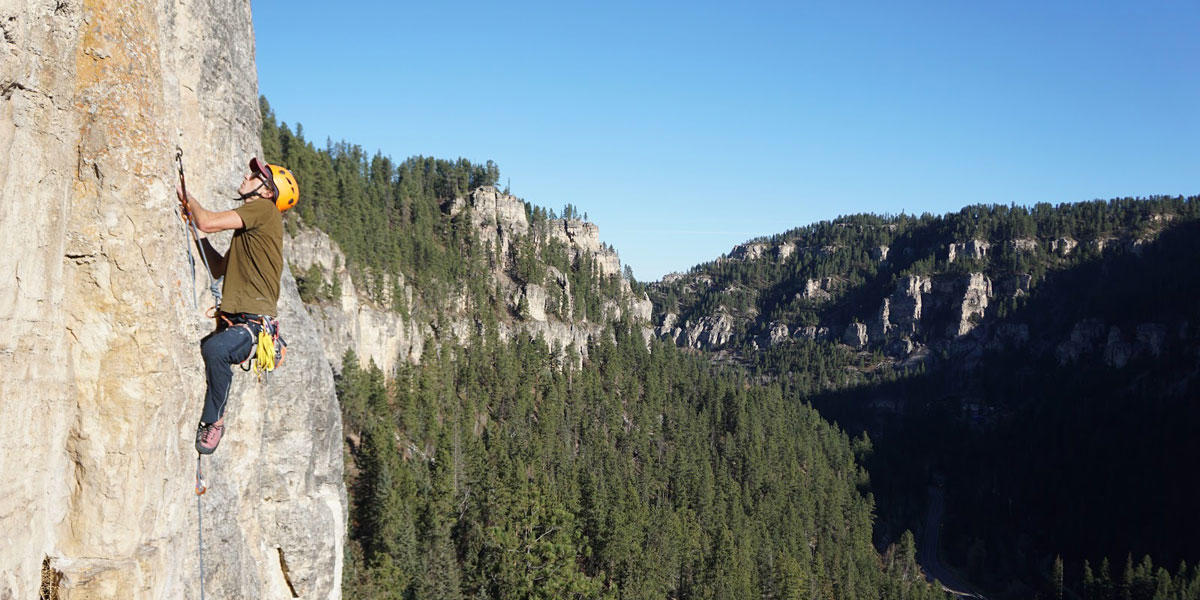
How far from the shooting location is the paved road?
115 meters

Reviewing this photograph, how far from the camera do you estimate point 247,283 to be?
9.33 metres

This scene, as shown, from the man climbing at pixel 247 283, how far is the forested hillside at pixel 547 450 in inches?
1419

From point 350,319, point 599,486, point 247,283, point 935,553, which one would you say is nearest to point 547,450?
point 599,486

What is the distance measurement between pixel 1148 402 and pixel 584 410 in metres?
141

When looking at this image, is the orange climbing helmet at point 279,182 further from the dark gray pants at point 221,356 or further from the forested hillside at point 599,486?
the forested hillside at point 599,486

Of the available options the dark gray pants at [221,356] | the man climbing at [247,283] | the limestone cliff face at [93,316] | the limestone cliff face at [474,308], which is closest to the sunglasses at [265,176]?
the man climbing at [247,283]

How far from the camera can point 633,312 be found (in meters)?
178

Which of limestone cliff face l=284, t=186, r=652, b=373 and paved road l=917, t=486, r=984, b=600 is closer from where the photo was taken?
limestone cliff face l=284, t=186, r=652, b=373

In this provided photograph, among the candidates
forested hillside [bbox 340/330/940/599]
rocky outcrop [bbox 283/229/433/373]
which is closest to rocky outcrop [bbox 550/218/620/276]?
forested hillside [bbox 340/330/940/599]

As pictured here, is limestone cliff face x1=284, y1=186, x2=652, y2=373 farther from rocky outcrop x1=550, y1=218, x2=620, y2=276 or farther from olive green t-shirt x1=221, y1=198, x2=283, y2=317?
olive green t-shirt x1=221, y1=198, x2=283, y2=317

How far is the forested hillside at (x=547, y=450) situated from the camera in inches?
2021

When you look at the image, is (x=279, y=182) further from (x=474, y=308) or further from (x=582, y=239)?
(x=582, y=239)

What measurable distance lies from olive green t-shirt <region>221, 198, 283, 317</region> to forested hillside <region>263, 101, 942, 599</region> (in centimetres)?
3689

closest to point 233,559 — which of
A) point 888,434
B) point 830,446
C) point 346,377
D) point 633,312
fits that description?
point 346,377
